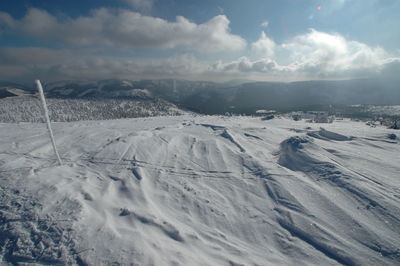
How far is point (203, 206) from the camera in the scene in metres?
10.2

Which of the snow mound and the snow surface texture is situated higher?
the snow mound

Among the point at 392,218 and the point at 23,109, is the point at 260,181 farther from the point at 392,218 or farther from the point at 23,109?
the point at 23,109

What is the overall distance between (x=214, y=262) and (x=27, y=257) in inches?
247

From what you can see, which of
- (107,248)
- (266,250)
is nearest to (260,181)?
(266,250)

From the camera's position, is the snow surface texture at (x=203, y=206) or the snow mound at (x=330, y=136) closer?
the snow surface texture at (x=203, y=206)

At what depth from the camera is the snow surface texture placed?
7.10m

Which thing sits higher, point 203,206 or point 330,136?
point 330,136

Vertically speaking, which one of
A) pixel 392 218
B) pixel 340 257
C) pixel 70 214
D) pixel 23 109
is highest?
pixel 23 109

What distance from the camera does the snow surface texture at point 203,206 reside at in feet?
23.3

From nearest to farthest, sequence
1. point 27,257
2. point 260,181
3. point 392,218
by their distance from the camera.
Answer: point 27,257 → point 392,218 → point 260,181

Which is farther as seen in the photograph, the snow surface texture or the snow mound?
the snow mound

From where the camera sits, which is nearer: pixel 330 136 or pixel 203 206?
pixel 203 206

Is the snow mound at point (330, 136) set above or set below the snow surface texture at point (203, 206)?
above

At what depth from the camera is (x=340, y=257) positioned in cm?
736
